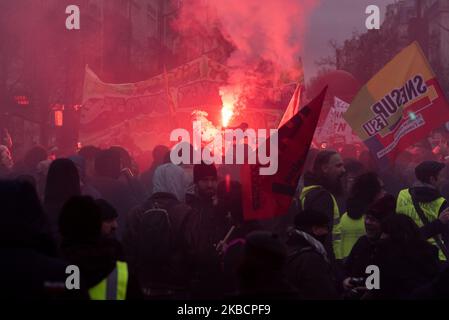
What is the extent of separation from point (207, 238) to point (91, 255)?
6.63 ft

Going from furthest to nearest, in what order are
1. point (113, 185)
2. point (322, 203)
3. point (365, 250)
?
point (113, 185) → point (322, 203) → point (365, 250)

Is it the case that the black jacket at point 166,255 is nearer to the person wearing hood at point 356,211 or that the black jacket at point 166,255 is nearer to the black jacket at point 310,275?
the black jacket at point 310,275

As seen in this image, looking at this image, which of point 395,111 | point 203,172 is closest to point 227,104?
point 395,111

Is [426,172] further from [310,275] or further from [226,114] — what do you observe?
[226,114]

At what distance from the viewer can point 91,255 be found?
4059mm

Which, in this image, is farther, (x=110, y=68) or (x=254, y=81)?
(x=110, y=68)

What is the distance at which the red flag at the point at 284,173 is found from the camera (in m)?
6.06

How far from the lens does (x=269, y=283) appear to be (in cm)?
409

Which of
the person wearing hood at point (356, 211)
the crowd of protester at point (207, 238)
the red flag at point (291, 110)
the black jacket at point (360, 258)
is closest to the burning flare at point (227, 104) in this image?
the red flag at point (291, 110)

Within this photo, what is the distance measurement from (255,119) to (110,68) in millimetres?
21003

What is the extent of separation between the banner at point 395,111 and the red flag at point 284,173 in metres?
3.48

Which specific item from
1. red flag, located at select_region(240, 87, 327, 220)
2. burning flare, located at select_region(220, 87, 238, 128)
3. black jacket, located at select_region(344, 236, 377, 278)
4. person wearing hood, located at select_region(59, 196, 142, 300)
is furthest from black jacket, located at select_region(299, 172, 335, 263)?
burning flare, located at select_region(220, 87, 238, 128)

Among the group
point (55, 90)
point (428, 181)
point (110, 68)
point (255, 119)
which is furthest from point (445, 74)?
point (428, 181)
